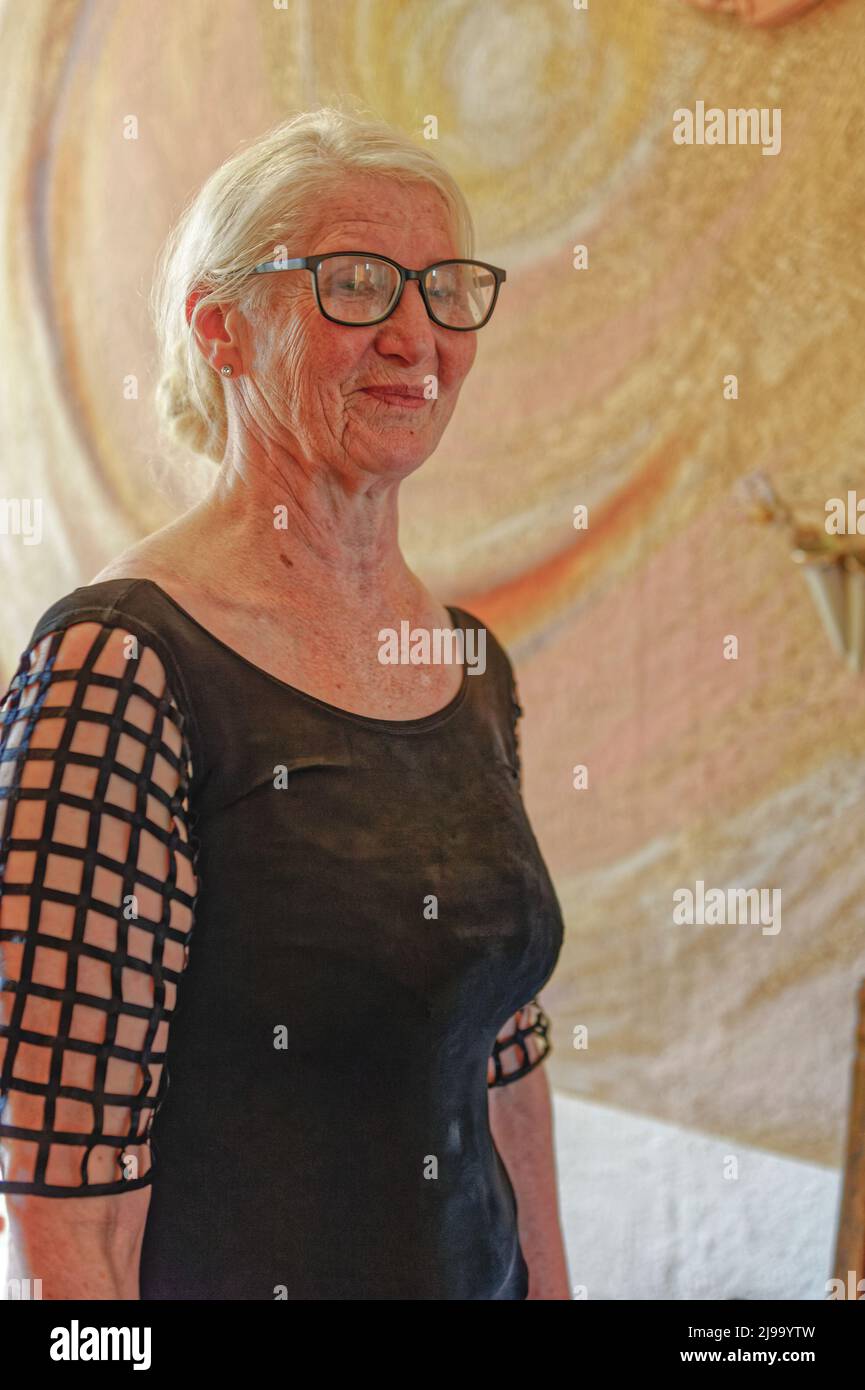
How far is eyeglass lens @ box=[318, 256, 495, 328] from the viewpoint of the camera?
113 cm

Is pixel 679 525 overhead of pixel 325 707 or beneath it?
overhead

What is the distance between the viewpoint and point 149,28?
2791 millimetres

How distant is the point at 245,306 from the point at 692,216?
56.7 inches

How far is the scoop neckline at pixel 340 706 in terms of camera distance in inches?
40.4

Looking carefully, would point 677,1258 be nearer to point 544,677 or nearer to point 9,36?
point 544,677

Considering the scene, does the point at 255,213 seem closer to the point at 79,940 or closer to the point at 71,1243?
the point at 79,940

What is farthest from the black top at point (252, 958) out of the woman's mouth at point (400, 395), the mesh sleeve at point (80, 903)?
the woman's mouth at point (400, 395)

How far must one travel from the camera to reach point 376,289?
45.4 inches

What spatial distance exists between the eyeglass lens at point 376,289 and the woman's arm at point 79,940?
0.35 metres

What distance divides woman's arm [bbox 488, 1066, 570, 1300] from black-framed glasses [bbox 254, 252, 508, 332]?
2.41 ft

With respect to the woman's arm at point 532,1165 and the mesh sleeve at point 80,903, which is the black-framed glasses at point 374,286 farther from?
the woman's arm at point 532,1165

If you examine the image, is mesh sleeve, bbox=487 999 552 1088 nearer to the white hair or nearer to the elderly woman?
the elderly woman
